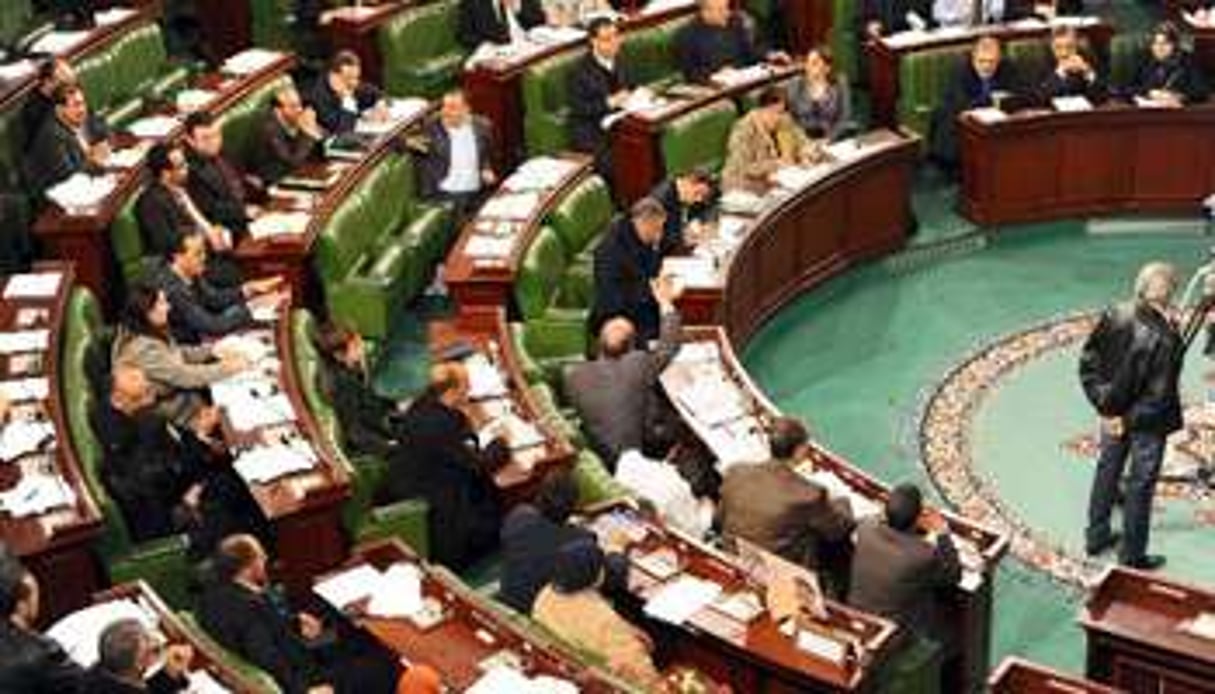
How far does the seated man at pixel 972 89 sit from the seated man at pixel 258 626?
25.8 ft

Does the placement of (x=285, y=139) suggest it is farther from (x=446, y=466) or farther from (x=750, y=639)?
(x=750, y=639)

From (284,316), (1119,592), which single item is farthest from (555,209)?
(1119,592)

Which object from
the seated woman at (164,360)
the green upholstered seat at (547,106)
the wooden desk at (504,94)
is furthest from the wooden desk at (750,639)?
the wooden desk at (504,94)

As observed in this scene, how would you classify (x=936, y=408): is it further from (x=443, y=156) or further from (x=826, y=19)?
(x=826, y=19)

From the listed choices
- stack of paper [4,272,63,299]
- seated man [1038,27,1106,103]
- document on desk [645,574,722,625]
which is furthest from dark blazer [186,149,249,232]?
seated man [1038,27,1106,103]

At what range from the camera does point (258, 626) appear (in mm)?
7613

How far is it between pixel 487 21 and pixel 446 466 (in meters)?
6.73

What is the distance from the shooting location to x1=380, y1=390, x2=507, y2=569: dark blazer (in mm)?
9258

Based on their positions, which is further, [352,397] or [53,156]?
[53,156]

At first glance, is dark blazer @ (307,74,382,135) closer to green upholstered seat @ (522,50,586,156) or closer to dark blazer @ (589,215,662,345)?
green upholstered seat @ (522,50,586,156)

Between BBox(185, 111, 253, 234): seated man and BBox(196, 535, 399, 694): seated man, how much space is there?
13.9 ft

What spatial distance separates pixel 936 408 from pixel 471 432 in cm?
338

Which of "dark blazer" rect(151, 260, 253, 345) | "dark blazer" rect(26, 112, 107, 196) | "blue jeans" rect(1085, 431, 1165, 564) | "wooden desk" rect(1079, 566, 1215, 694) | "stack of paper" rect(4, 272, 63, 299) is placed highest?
"dark blazer" rect(26, 112, 107, 196)

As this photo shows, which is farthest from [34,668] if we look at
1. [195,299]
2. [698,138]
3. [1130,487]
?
[698,138]
